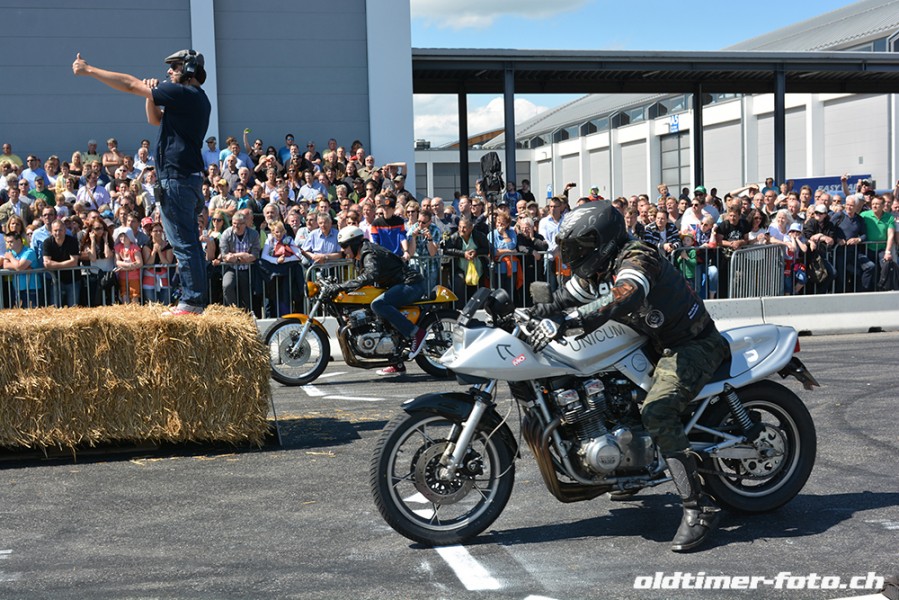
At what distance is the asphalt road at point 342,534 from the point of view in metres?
5.13

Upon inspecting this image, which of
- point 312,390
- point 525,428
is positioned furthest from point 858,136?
point 525,428

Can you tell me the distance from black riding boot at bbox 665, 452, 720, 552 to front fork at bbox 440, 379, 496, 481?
1021 mm

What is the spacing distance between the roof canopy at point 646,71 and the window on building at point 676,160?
2334 cm

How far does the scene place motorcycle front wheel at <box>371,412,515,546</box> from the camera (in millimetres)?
5641

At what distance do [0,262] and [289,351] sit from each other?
4.27m

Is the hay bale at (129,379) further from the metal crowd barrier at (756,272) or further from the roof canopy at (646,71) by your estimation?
the roof canopy at (646,71)

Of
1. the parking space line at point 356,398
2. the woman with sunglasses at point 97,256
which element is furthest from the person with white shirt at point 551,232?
the woman with sunglasses at point 97,256

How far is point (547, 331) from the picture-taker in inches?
215

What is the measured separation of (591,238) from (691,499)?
1.48 metres

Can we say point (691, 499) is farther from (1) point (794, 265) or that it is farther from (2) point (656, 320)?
(1) point (794, 265)

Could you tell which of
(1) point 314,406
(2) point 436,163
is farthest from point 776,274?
(2) point 436,163

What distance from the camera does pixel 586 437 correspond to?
5.71m

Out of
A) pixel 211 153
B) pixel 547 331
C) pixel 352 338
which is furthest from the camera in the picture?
pixel 211 153

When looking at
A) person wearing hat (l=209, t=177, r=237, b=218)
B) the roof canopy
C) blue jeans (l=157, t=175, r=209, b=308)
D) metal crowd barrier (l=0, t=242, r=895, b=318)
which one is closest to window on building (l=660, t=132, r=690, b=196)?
the roof canopy
